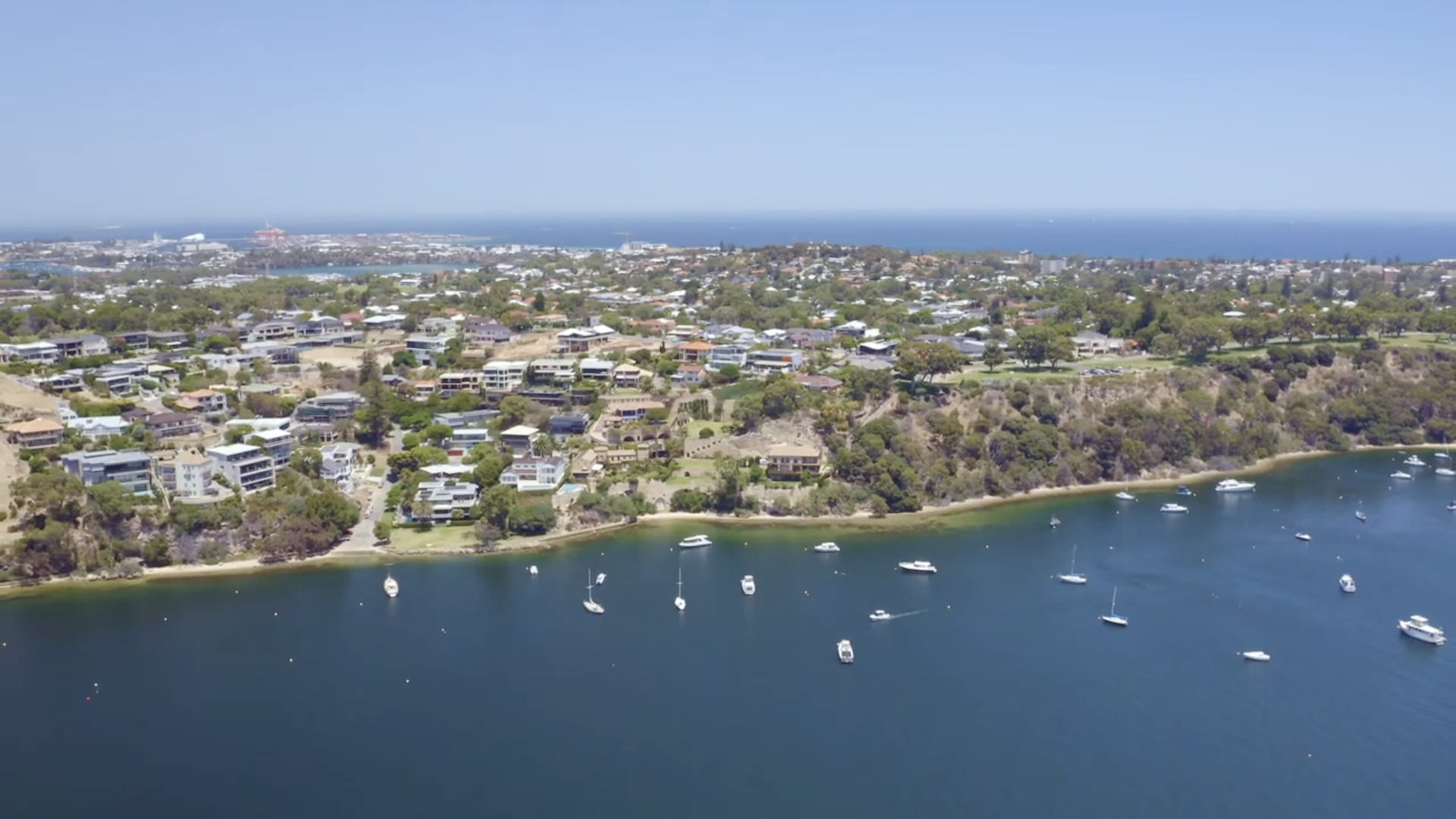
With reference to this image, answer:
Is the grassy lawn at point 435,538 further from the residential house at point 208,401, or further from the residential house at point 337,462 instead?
the residential house at point 208,401

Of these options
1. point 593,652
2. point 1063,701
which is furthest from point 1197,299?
point 593,652

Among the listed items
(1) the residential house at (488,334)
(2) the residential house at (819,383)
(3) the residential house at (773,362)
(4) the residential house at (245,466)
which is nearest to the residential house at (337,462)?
(4) the residential house at (245,466)

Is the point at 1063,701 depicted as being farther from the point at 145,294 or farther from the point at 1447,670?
the point at 145,294

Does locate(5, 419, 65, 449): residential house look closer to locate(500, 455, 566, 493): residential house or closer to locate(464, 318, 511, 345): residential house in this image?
locate(500, 455, 566, 493): residential house

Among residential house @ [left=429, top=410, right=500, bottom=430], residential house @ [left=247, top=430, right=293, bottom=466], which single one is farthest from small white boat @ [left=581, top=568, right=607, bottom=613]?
residential house @ [left=429, top=410, right=500, bottom=430]

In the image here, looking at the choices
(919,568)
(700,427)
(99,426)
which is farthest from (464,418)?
(919,568)

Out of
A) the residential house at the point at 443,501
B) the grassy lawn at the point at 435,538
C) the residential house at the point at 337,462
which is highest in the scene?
the residential house at the point at 337,462

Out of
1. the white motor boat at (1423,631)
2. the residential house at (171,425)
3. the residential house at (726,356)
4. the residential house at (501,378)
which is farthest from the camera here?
the residential house at (726,356)
